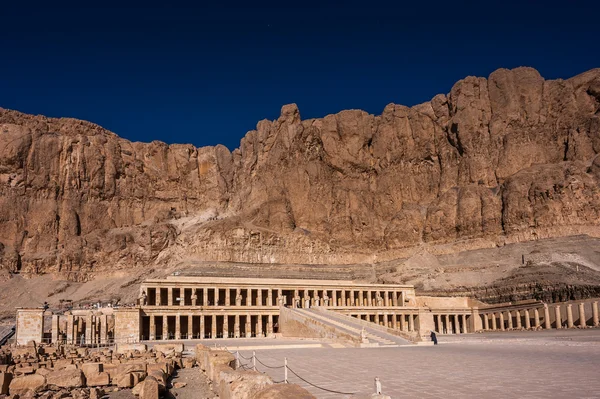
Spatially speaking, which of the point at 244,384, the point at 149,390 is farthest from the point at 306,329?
the point at 244,384

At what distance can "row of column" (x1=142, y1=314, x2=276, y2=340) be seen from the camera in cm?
6156

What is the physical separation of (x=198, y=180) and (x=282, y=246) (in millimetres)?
43875

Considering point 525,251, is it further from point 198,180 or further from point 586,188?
point 198,180

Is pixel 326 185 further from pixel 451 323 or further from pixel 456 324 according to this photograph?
pixel 456 324

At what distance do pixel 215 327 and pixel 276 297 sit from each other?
13.7 metres

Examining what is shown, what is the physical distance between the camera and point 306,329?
53.2 metres

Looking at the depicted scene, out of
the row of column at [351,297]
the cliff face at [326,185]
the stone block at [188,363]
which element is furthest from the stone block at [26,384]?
the cliff face at [326,185]

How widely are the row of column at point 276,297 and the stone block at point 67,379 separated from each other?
146 feet

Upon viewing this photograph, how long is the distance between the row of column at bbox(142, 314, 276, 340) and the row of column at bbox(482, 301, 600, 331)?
30.4m

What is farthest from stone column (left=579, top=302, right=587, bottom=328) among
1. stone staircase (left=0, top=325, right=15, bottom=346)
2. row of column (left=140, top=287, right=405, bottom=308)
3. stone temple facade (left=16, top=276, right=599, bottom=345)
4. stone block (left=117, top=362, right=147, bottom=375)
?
stone staircase (left=0, top=325, right=15, bottom=346)

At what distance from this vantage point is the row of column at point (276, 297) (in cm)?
6794

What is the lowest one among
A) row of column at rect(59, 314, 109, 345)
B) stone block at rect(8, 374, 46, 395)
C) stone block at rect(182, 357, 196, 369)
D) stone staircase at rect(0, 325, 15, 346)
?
stone staircase at rect(0, 325, 15, 346)

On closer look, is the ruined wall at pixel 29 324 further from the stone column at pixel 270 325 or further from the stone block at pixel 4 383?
the stone block at pixel 4 383

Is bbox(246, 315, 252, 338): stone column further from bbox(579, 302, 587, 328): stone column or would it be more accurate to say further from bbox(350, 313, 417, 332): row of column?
bbox(579, 302, 587, 328): stone column
